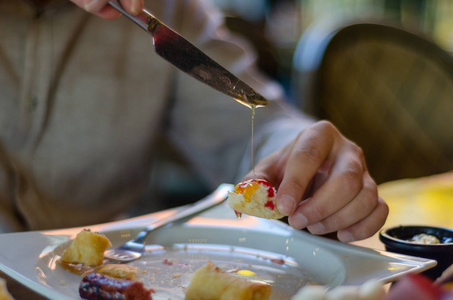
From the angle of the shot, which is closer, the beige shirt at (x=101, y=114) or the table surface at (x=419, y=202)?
the table surface at (x=419, y=202)

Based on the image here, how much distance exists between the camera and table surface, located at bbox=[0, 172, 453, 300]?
986 millimetres

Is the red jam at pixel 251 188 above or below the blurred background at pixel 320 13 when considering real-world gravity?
below

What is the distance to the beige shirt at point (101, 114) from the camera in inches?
47.1

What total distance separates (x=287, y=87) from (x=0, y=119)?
141 inches

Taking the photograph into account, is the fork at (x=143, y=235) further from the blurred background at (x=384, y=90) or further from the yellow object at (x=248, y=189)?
the blurred background at (x=384, y=90)

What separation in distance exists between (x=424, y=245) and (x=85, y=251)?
0.47 metres

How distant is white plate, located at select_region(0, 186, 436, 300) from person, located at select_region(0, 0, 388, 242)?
0.12m

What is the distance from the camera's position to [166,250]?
33.4 inches

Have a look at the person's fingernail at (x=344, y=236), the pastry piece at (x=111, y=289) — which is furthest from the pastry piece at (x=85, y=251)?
the person's fingernail at (x=344, y=236)

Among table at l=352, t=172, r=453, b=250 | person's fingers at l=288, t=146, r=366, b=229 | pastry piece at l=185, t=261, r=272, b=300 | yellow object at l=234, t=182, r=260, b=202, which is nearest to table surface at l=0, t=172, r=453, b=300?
table at l=352, t=172, r=453, b=250

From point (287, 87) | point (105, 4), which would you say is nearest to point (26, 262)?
point (105, 4)

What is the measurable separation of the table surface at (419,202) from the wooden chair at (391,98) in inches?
20.2

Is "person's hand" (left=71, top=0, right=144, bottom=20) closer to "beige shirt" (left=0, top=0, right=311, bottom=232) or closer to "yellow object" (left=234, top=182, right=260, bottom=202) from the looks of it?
"yellow object" (left=234, top=182, right=260, bottom=202)

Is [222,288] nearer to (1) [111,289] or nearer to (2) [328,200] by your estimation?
(1) [111,289]
